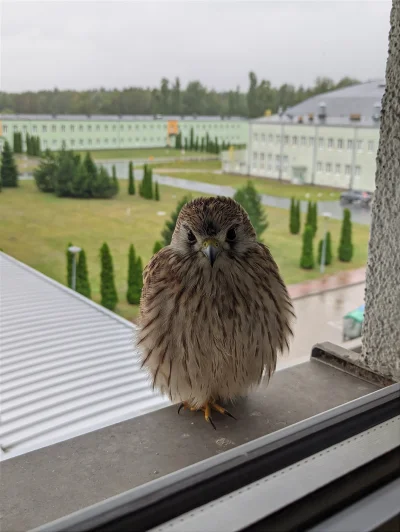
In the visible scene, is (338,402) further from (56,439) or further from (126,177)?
(126,177)

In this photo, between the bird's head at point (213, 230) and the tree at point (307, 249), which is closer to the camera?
the bird's head at point (213, 230)

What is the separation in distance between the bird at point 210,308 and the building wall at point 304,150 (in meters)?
1.41

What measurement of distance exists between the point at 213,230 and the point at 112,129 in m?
0.85

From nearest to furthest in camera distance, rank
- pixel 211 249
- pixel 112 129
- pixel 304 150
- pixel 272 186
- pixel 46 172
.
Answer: pixel 211 249, pixel 46 172, pixel 112 129, pixel 304 150, pixel 272 186

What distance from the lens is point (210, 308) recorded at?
1.04 m

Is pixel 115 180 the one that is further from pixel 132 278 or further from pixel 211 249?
pixel 211 249

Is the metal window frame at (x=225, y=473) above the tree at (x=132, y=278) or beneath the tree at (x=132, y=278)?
above

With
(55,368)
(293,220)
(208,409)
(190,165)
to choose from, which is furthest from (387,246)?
(293,220)

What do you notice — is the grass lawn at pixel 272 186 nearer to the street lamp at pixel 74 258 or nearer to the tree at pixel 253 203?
the tree at pixel 253 203

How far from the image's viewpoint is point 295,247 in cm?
402

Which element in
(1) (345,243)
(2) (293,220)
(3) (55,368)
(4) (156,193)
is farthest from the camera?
(1) (345,243)

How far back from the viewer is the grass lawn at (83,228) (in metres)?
1.28

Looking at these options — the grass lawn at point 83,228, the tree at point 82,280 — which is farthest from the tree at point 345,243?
the tree at point 82,280

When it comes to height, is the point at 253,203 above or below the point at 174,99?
below
